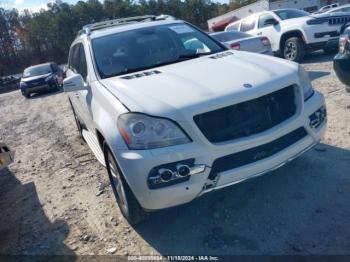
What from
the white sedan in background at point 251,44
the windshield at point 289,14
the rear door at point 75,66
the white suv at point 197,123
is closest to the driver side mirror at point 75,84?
the white suv at point 197,123

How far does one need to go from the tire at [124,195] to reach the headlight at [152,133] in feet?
1.50

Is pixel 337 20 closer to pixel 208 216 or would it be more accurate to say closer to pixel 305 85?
pixel 305 85

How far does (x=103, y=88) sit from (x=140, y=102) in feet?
2.54

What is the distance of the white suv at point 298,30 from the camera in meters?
10.2

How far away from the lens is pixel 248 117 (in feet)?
10.6

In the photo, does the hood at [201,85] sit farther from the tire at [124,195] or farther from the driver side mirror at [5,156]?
the driver side mirror at [5,156]

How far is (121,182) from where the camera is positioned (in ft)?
11.0

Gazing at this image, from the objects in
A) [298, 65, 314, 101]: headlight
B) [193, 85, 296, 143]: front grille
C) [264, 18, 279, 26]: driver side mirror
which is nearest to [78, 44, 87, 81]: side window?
[193, 85, 296, 143]: front grille

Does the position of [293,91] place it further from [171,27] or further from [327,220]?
[171,27]

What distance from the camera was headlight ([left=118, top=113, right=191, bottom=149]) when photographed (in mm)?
2955

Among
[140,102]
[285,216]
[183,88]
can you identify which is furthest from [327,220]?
[140,102]

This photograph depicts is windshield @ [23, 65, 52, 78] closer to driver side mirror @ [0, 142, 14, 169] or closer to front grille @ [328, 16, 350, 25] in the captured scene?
front grille @ [328, 16, 350, 25]

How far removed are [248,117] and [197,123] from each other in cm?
49

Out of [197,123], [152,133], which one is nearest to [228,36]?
[197,123]
